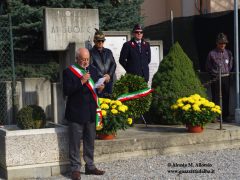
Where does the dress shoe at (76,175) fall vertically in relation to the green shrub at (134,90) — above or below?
below

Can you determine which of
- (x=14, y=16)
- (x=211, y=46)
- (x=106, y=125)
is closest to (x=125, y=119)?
(x=106, y=125)

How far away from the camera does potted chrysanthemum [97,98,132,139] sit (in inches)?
276

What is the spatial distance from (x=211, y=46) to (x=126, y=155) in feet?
17.8

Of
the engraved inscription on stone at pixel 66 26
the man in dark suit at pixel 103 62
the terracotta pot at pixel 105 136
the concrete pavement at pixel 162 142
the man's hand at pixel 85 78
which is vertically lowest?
the concrete pavement at pixel 162 142

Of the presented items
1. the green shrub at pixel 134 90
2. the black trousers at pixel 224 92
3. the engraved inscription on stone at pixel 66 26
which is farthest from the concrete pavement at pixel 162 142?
the engraved inscription on stone at pixel 66 26

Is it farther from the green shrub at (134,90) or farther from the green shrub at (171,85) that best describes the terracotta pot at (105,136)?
the green shrub at (171,85)

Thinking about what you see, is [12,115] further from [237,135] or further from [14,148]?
[237,135]

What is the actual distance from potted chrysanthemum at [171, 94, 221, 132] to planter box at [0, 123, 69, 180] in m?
2.10

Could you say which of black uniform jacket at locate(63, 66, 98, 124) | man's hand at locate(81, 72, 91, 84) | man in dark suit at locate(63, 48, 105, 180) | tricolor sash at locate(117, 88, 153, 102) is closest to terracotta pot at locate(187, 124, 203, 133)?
tricolor sash at locate(117, 88, 153, 102)

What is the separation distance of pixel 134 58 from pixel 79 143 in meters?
2.82

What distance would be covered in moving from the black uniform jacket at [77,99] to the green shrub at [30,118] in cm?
70

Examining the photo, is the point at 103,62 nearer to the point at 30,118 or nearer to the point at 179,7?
the point at 30,118

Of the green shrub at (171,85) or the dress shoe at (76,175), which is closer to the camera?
the dress shoe at (76,175)

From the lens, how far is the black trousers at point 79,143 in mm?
6395
